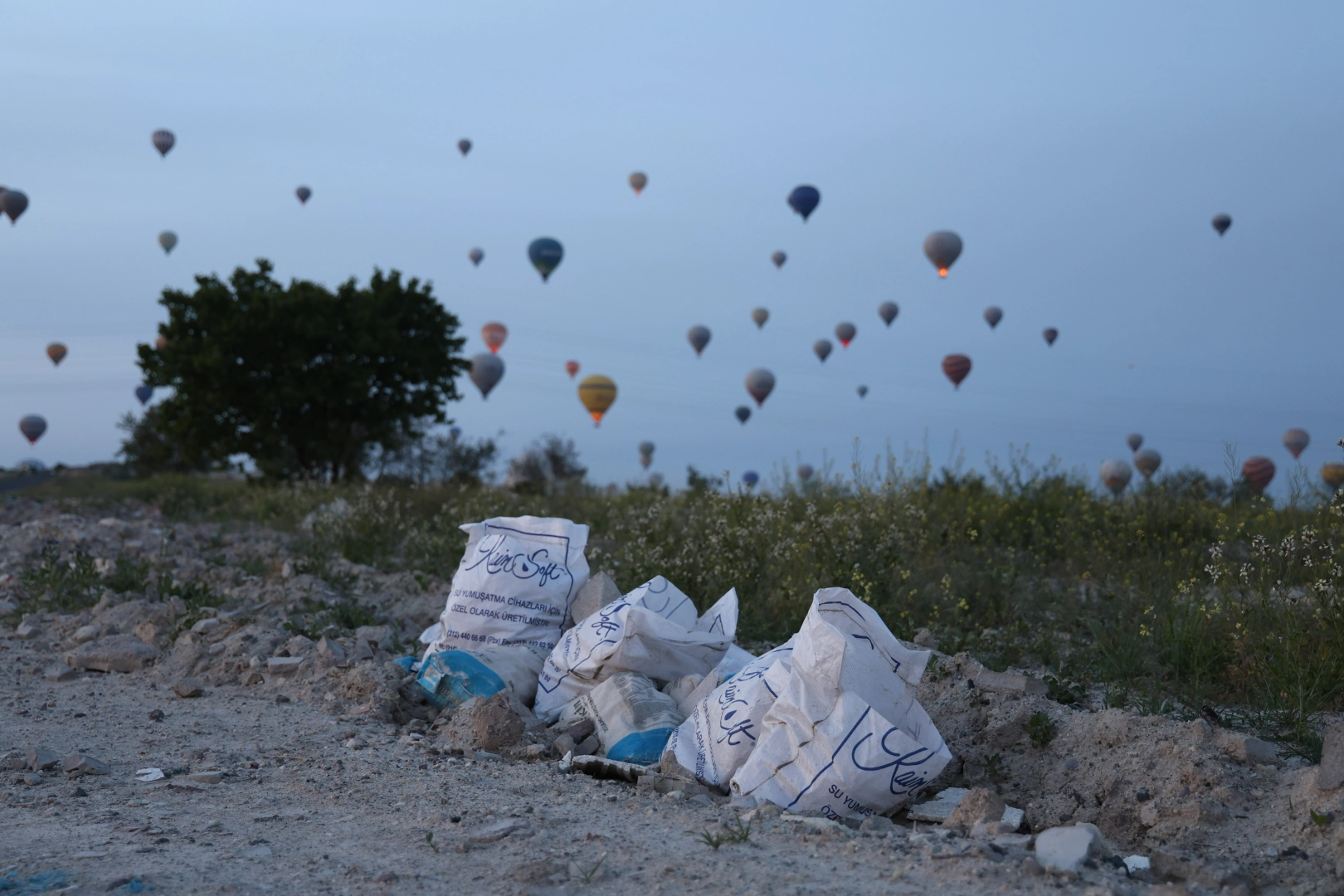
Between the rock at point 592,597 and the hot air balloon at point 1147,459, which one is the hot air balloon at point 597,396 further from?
the rock at point 592,597

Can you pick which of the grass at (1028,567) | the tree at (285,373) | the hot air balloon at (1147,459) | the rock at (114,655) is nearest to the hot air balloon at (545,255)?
the tree at (285,373)

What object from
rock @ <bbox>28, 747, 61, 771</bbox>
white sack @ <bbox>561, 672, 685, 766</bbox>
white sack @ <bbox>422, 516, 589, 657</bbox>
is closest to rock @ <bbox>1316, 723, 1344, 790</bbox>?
white sack @ <bbox>561, 672, 685, 766</bbox>

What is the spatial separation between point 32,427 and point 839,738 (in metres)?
50.2

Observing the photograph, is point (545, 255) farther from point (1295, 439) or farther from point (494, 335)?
point (1295, 439)

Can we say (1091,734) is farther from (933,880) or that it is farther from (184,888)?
(184,888)

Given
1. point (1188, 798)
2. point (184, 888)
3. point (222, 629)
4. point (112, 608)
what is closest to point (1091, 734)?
point (1188, 798)

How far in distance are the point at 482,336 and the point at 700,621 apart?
33.2 m

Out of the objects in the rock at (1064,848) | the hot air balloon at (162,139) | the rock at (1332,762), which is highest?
the hot air balloon at (162,139)

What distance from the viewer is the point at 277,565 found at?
6996 millimetres

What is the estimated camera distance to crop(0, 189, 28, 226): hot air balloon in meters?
29.2

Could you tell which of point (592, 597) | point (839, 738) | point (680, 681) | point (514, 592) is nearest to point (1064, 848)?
point (839, 738)

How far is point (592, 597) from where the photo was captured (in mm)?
4371

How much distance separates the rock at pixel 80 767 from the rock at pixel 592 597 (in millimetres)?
1819

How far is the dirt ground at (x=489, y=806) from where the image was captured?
2238 mm
